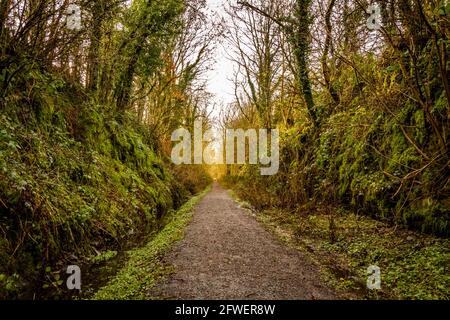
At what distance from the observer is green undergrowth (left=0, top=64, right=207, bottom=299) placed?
4285 mm

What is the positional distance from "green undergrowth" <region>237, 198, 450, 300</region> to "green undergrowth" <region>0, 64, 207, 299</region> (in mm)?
3892

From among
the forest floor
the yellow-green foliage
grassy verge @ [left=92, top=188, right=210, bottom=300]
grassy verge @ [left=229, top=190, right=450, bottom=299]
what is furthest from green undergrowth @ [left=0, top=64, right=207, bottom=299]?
the yellow-green foliage

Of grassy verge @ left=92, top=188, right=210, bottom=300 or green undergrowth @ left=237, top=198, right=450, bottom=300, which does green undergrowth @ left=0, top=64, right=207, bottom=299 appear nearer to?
grassy verge @ left=92, top=188, right=210, bottom=300

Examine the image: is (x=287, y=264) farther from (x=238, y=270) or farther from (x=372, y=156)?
(x=372, y=156)

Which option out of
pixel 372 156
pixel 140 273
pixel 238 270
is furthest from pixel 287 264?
pixel 372 156

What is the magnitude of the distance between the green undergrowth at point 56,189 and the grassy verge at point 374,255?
12.7 feet

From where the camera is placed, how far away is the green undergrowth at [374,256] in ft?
13.2

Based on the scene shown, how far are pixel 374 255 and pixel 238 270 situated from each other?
2368 millimetres

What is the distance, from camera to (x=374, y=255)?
17.3 ft

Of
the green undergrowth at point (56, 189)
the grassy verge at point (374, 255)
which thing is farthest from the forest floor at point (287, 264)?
the green undergrowth at point (56, 189)

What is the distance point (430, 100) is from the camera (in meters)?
6.14
